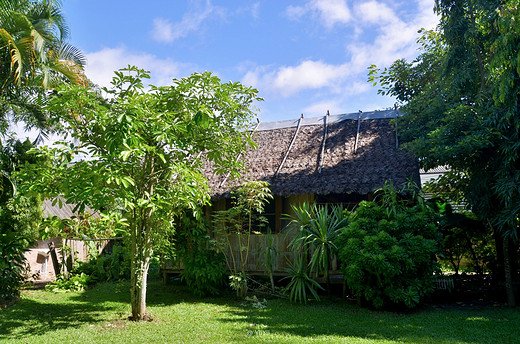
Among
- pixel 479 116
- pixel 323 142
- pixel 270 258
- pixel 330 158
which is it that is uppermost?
pixel 323 142

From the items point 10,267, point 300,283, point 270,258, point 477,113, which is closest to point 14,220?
point 10,267

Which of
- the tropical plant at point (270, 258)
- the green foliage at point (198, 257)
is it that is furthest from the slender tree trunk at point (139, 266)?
the tropical plant at point (270, 258)

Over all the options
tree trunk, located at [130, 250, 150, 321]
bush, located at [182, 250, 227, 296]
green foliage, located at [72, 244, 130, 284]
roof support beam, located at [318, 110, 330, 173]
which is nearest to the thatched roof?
roof support beam, located at [318, 110, 330, 173]

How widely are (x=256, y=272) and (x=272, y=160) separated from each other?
10.5 feet

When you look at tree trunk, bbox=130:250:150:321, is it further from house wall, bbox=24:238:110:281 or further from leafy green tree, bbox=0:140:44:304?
house wall, bbox=24:238:110:281

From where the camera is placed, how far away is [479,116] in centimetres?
835

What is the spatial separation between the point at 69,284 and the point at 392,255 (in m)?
8.01

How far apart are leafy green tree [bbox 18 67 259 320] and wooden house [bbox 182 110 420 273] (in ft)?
5.03

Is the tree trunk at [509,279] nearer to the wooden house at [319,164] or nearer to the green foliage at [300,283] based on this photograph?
the wooden house at [319,164]

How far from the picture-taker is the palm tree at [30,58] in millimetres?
10391

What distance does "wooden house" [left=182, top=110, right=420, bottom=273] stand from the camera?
9617 millimetres

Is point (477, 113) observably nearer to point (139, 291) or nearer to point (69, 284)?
point (139, 291)

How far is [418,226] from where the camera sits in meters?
8.10

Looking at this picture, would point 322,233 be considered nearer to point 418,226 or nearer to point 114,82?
point 418,226
